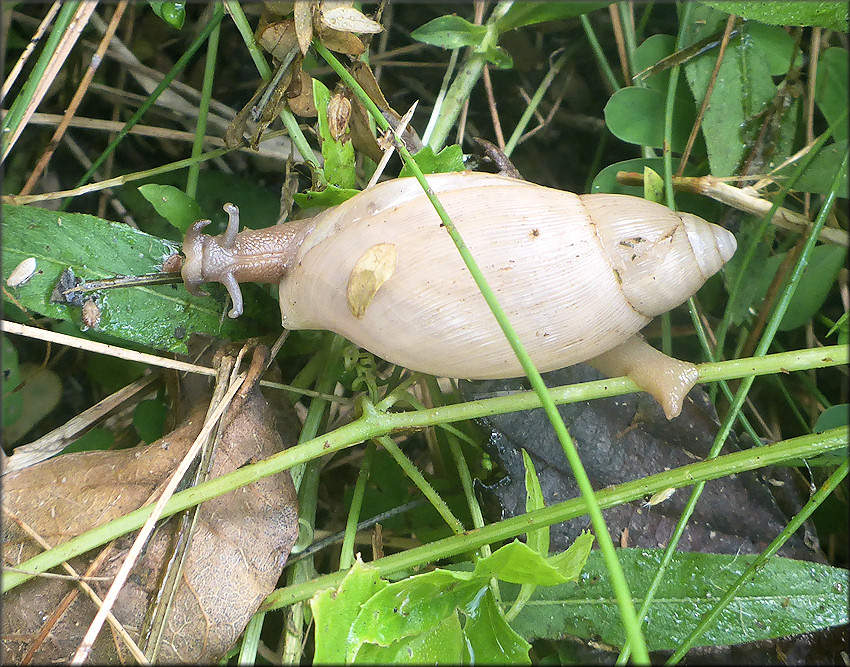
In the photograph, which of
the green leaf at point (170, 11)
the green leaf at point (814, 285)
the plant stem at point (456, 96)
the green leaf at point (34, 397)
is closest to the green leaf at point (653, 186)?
the green leaf at point (814, 285)

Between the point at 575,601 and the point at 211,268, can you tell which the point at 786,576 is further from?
the point at 211,268

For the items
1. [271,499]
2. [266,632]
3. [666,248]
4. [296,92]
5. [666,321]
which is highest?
[296,92]

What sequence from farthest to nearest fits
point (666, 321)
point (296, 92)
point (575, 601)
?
point (666, 321)
point (296, 92)
point (575, 601)

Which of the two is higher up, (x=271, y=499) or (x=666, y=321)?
(x=271, y=499)

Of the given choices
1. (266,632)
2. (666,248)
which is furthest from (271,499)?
(666,248)

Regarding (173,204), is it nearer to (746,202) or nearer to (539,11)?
(539,11)

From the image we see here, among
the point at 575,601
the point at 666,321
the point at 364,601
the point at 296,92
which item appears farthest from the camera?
the point at 666,321

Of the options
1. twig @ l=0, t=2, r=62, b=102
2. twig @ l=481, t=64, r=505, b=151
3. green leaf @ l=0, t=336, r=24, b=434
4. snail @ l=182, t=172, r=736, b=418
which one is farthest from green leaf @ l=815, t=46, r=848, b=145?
green leaf @ l=0, t=336, r=24, b=434

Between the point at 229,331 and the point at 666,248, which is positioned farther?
the point at 229,331

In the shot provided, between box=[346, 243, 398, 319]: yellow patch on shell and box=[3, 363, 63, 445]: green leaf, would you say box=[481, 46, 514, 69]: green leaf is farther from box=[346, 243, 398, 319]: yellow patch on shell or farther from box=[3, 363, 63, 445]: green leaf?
box=[3, 363, 63, 445]: green leaf
